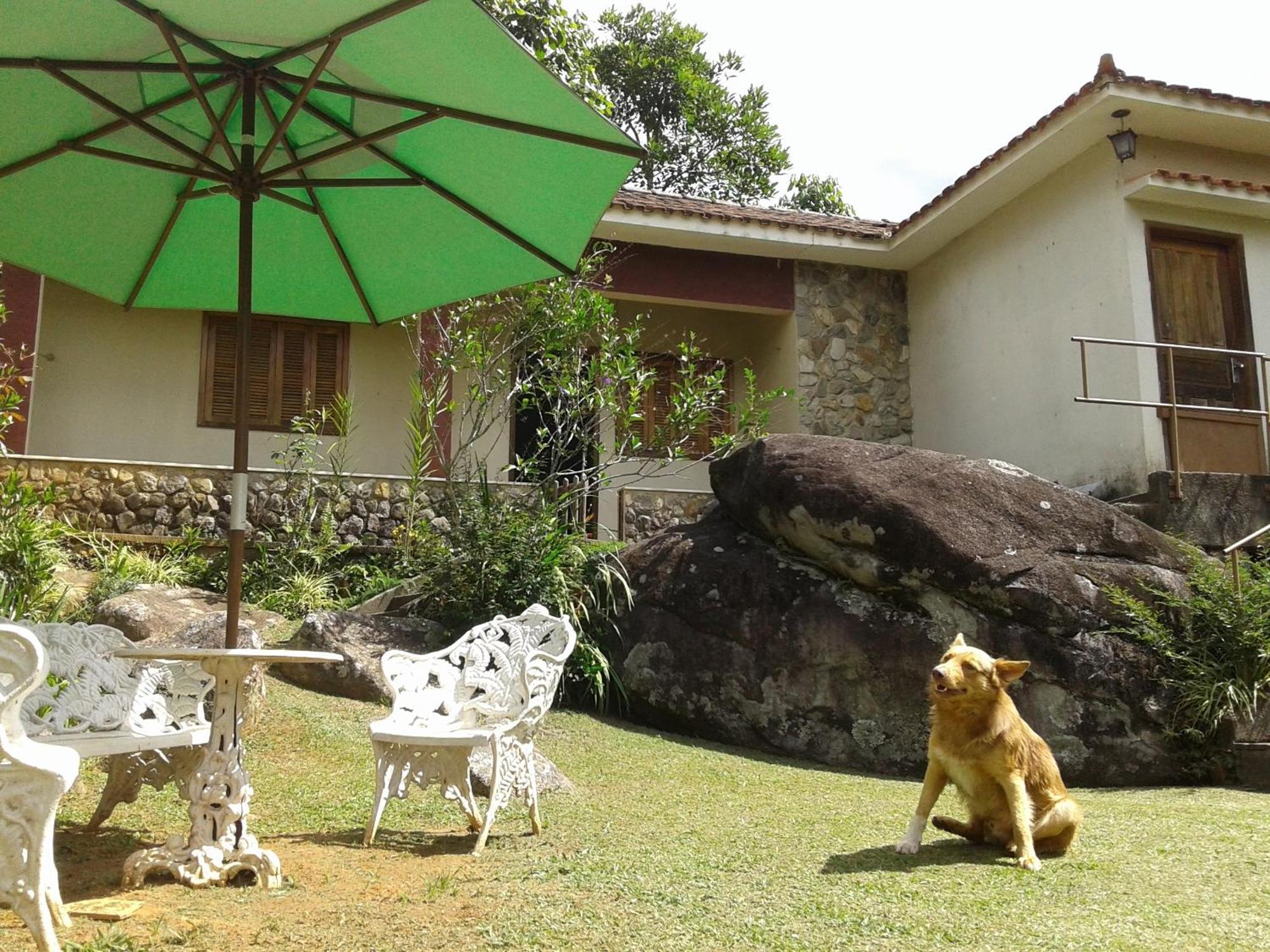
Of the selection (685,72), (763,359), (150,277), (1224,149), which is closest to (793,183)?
(685,72)

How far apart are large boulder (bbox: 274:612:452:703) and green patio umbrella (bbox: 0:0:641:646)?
2672 millimetres

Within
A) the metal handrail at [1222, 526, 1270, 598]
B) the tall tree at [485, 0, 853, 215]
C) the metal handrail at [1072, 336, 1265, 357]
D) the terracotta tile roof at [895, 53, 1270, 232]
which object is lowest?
the metal handrail at [1222, 526, 1270, 598]

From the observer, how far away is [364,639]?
23.7 feet

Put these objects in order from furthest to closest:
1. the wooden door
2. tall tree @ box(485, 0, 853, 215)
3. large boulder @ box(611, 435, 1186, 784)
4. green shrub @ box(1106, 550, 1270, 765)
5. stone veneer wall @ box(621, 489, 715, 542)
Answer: tall tree @ box(485, 0, 853, 215) → stone veneer wall @ box(621, 489, 715, 542) → the wooden door → large boulder @ box(611, 435, 1186, 784) → green shrub @ box(1106, 550, 1270, 765)

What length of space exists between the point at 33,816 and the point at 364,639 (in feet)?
15.3

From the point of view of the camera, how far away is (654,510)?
10.9 metres

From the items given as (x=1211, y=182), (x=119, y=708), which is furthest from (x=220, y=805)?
(x=1211, y=182)

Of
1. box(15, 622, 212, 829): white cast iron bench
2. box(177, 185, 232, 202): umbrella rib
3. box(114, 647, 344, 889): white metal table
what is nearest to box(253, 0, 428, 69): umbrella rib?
box(177, 185, 232, 202): umbrella rib

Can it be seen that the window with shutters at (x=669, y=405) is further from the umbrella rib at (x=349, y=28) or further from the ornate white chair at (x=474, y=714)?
the umbrella rib at (x=349, y=28)

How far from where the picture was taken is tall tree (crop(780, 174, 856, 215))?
71.8 ft

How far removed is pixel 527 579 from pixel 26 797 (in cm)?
519

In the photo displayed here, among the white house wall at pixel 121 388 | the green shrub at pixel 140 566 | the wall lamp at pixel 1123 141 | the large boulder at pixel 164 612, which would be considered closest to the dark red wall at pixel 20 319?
the white house wall at pixel 121 388

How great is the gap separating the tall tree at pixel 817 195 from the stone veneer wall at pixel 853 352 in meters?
9.31

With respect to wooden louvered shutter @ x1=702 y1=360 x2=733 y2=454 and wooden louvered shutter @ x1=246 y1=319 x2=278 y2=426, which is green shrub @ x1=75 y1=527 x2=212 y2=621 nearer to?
wooden louvered shutter @ x1=246 y1=319 x2=278 y2=426
